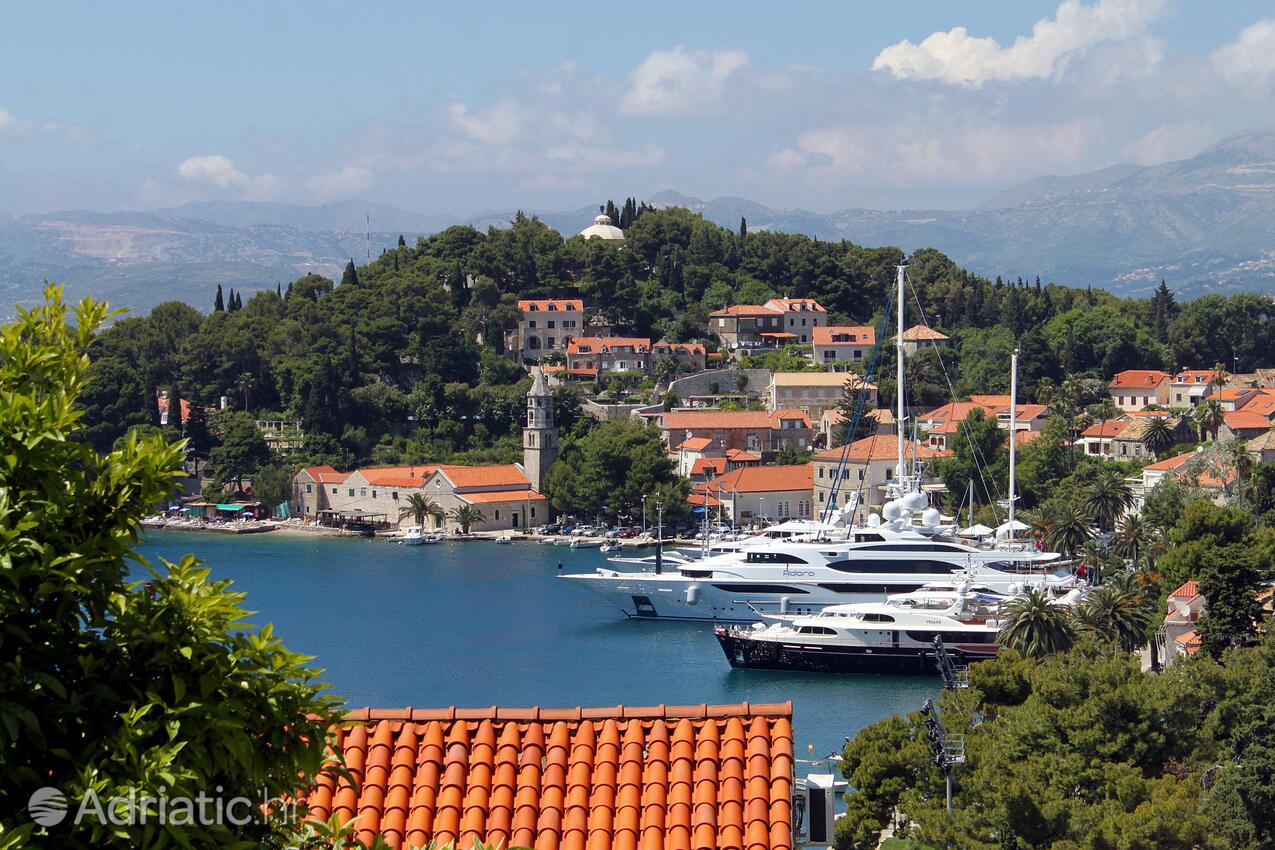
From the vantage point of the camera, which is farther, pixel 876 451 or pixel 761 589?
pixel 876 451

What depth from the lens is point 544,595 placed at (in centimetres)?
4816

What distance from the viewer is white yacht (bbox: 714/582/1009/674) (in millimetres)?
36094

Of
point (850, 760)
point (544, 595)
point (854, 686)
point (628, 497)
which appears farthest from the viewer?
point (628, 497)

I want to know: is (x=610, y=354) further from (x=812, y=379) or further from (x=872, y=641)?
(x=872, y=641)

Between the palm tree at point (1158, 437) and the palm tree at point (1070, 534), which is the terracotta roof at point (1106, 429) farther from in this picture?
the palm tree at point (1070, 534)

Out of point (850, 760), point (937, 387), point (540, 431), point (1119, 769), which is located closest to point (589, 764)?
point (1119, 769)

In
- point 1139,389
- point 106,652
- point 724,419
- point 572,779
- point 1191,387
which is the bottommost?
Result: point 724,419

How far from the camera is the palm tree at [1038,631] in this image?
99.3ft

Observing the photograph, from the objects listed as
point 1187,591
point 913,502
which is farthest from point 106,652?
point 913,502

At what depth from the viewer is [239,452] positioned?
2714 inches

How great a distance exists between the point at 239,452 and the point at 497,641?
102 feet

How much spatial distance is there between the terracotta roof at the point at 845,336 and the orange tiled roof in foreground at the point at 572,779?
7106 cm

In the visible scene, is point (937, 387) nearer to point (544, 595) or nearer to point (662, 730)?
point (544, 595)

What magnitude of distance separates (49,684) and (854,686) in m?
32.2
